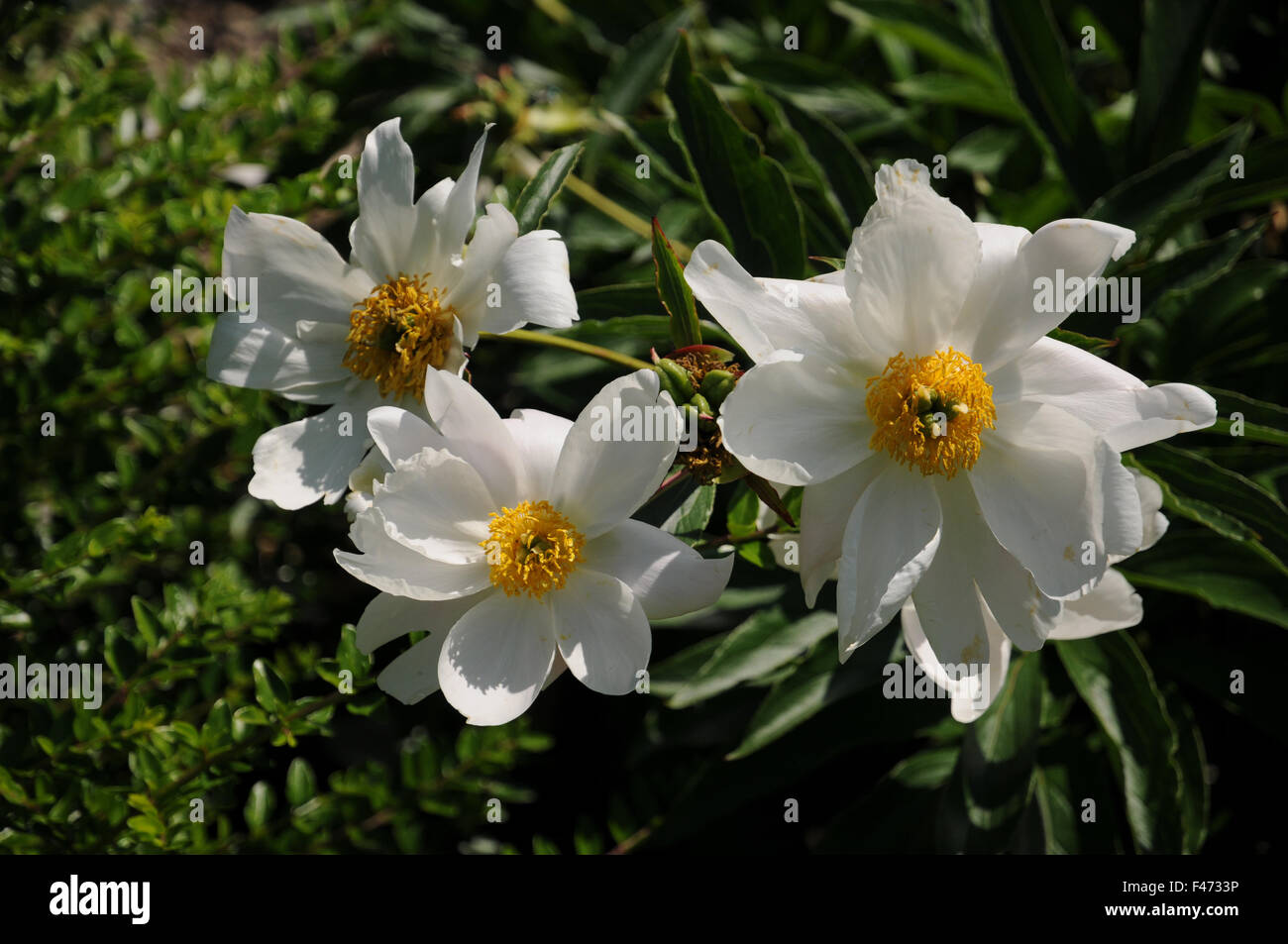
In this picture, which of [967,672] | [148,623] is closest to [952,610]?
[967,672]

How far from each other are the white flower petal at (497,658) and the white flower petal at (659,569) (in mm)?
79

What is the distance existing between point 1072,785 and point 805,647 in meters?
0.58

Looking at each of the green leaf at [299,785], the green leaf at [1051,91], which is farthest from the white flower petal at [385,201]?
the green leaf at [1051,91]

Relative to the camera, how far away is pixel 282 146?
71.1 inches

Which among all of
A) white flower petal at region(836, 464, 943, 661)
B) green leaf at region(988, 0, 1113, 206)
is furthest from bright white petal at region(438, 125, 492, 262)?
green leaf at region(988, 0, 1113, 206)

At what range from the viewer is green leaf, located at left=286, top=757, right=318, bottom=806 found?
140 centimetres

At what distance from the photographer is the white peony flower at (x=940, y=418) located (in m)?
0.86

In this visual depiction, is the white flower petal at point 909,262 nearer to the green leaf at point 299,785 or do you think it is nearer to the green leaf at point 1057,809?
the green leaf at point 1057,809

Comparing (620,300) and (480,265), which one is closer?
(480,265)

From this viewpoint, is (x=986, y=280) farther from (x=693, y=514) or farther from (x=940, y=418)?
(x=693, y=514)

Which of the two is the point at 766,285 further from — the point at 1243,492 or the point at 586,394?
the point at 586,394

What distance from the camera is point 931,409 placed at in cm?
91

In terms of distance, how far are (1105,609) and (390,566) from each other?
0.74 m
